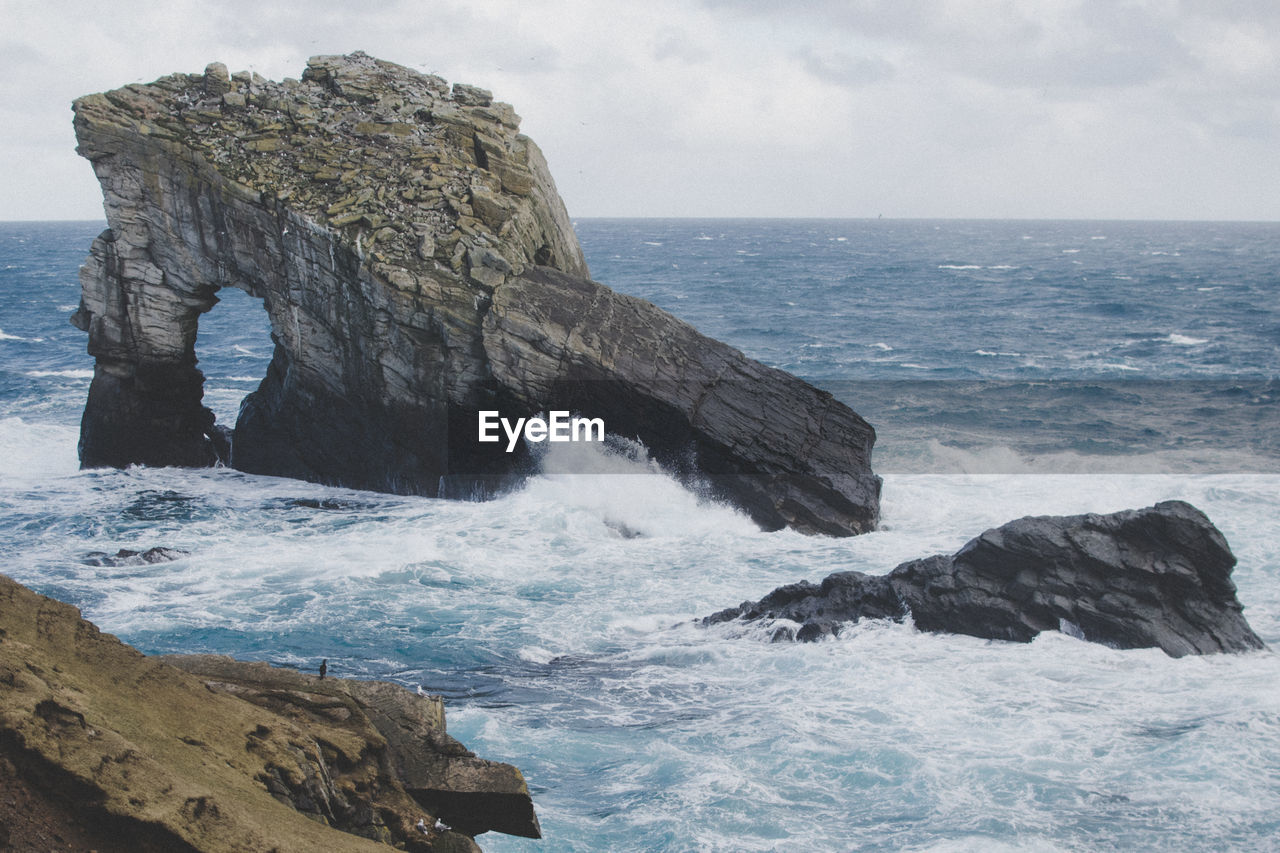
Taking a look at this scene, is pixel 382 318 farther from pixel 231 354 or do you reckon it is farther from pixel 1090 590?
pixel 231 354

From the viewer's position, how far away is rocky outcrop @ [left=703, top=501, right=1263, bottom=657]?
16938 millimetres

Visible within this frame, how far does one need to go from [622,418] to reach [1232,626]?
45.5ft

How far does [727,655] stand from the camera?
17.2 metres

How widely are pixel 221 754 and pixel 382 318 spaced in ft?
60.8

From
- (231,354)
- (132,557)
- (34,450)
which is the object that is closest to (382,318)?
(132,557)

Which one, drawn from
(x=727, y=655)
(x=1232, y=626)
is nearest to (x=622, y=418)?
(x=727, y=655)

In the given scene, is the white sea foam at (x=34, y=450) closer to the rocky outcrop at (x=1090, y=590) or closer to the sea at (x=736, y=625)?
the sea at (x=736, y=625)

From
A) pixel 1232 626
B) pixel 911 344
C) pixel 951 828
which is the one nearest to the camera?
pixel 951 828

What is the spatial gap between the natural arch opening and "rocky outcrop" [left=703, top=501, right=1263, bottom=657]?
22079 mm

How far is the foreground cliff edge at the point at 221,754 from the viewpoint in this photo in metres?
6.24

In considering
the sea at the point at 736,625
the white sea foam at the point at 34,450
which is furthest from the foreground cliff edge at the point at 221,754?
the white sea foam at the point at 34,450

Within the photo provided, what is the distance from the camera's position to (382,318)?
24953 millimetres

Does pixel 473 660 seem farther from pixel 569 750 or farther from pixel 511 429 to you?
pixel 511 429

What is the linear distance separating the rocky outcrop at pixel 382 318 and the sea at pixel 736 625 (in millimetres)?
1181
